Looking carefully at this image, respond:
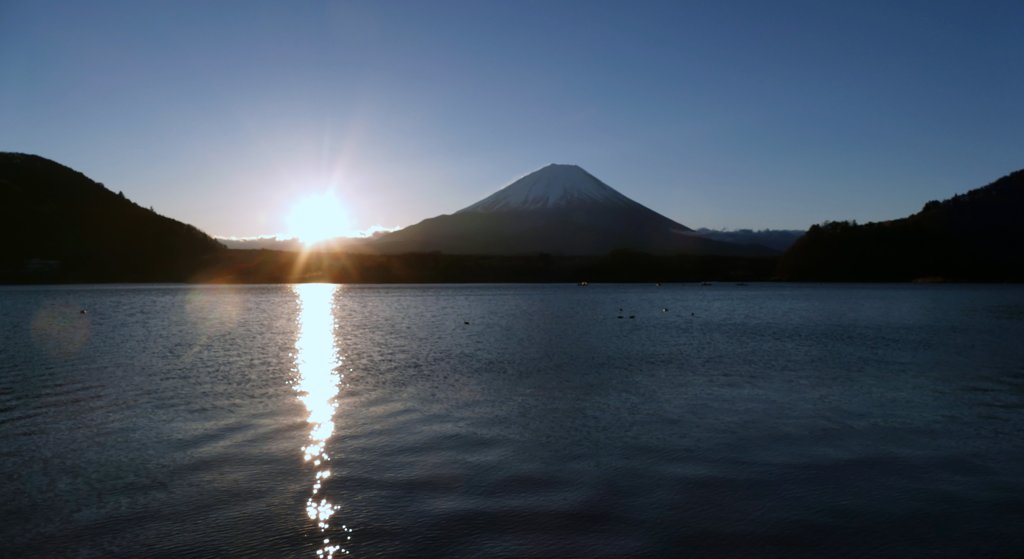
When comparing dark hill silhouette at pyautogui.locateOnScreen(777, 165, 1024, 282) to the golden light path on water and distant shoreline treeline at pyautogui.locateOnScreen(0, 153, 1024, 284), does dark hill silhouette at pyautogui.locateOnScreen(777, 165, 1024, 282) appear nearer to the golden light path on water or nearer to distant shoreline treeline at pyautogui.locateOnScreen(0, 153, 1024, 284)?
distant shoreline treeline at pyautogui.locateOnScreen(0, 153, 1024, 284)

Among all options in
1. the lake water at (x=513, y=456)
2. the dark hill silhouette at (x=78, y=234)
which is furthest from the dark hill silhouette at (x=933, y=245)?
the dark hill silhouette at (x=78, y=234)

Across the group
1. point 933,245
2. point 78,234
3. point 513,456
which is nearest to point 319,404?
point 513,456

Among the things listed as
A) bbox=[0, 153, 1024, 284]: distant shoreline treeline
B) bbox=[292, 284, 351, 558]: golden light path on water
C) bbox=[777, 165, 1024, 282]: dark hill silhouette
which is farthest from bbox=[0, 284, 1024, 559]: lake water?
bbox=[777, 165, 1024, 282]: dark hill silhouette

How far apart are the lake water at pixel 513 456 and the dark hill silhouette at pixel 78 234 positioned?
157m

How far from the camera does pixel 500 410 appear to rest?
1789 cm

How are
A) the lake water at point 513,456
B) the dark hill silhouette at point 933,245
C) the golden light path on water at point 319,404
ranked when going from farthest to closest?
the dark hill silhouette at point 933,245
the golden light path on water at point 319,404
the lake water at point 513,456

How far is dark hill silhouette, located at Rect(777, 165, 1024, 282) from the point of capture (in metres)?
163

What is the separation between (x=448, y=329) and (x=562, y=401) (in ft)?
90.3

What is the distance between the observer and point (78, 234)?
16912 cm

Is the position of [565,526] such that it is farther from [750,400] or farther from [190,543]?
[750,400]

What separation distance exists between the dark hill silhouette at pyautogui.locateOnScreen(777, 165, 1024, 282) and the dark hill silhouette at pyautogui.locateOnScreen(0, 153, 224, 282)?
178435 mm

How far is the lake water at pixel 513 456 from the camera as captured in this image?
9.11 m

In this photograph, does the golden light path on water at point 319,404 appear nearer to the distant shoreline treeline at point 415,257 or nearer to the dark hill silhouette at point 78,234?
the dark hill silhouette at point 78,234

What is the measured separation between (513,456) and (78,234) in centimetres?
19326
